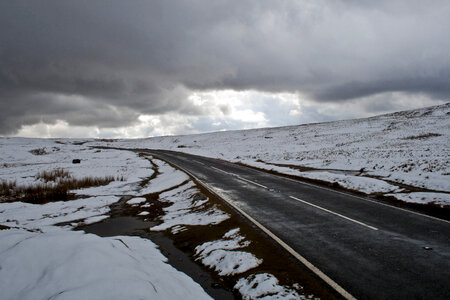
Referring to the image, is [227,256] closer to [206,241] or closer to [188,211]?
[206,241]

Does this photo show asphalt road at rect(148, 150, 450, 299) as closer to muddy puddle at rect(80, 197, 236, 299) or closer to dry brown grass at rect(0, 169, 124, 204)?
muddy puddle at rect(80, 197, 236, 299)

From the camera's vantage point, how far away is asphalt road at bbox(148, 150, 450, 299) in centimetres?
442

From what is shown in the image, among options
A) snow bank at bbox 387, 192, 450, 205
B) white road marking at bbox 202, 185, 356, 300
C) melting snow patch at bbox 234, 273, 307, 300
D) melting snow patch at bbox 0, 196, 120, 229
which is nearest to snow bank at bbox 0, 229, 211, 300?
melting snow patch at bbox 234, 273, 307, 300

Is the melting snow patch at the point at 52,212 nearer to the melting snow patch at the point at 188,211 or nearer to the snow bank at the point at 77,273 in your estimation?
the melting snow patch at the point at 188,211

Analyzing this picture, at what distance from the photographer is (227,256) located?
5.88 metres

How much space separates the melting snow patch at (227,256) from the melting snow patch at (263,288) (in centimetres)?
43

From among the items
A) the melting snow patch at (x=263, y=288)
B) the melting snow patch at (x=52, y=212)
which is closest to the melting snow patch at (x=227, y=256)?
the melting snow patch at (x=263, y=288)

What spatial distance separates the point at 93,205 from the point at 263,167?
1536 centimetres

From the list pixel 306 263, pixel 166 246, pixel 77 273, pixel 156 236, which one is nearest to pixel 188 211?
pixel 156 236

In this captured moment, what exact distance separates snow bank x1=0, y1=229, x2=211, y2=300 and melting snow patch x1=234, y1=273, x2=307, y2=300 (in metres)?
0.73

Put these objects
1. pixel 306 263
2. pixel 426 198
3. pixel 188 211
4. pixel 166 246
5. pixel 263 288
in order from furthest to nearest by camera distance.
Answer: pixel 188 211 < pixel 426 198 < pixel 166 246 < pixel 306 263 < pixel 263 288

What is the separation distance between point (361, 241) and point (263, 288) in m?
3.26

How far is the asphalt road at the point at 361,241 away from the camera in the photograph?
442 cm

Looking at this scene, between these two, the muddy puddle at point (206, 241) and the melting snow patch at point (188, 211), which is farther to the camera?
the melting snow patch at point (188, 211)
